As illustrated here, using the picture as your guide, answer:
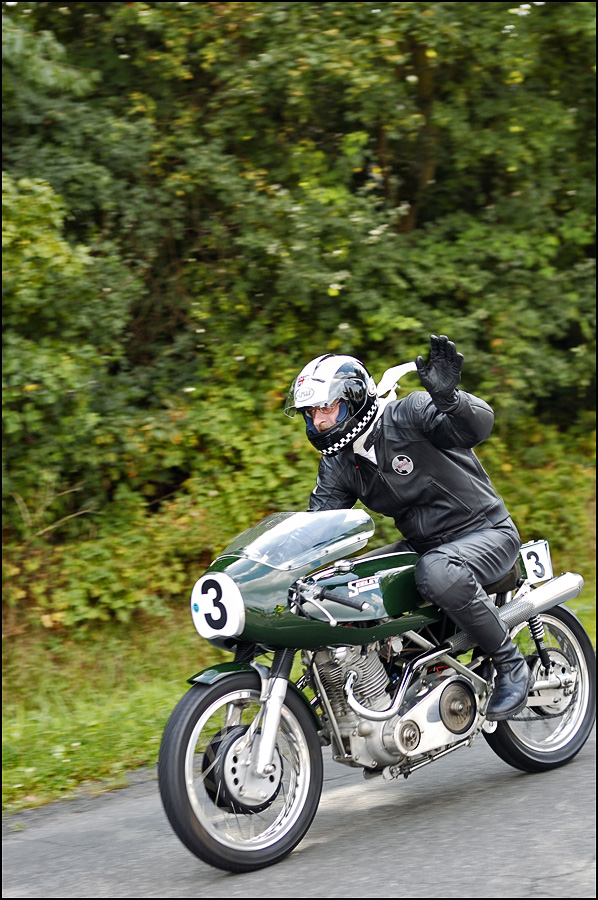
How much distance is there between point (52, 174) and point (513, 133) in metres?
4.50

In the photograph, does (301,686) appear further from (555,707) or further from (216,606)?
(555,707)

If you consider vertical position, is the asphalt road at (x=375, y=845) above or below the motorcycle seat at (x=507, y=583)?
below

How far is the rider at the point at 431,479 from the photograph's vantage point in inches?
173

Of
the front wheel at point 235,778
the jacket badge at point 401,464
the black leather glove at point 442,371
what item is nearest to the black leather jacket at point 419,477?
the jacket badge at point 401,464

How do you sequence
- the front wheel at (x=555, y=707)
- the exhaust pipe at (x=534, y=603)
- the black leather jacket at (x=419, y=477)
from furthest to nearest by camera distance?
the front wheel at (x=555, y=707), the exhaust pipe at (x=534, y=603), the black leather jacket at (x=419, y=477)

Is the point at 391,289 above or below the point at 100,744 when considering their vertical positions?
above

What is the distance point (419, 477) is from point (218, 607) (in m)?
1.07

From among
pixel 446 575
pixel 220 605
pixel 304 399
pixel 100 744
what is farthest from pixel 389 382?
pixel 100 744

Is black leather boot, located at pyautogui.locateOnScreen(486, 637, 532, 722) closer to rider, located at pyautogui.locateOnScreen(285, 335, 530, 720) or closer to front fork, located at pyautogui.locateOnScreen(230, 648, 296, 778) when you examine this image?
rider, located at pyautogui.locateOnScreen(285, 335, 530, 720)

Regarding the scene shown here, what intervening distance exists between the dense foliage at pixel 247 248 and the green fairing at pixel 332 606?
14.7 feet

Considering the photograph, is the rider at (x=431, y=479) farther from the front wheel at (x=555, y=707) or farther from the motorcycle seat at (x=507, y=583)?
the front wheel at (x=555, y=707)

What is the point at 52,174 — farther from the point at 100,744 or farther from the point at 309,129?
the point at 100,744

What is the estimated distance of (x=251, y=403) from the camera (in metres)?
9.62

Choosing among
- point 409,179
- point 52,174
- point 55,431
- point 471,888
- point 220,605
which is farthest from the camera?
point 409,179
